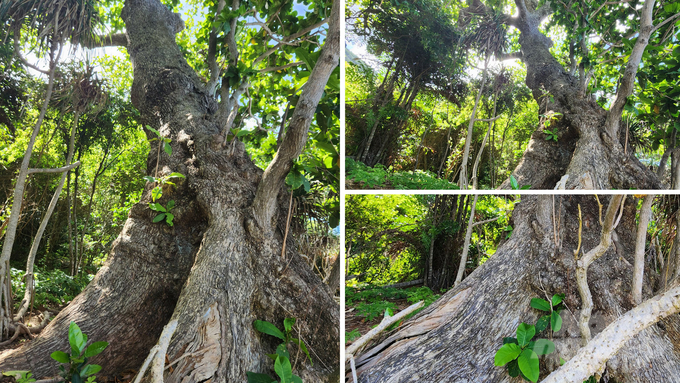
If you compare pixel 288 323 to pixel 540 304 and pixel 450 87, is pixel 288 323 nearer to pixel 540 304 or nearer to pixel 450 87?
pixel 540 304

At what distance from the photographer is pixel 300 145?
5.36ft

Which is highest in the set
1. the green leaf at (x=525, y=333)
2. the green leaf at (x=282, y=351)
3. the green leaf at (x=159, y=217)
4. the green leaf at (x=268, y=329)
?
the green leaf at (x=159, y=217)

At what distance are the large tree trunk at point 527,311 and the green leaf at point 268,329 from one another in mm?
607

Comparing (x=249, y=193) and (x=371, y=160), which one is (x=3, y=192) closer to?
(x=249, y=193)

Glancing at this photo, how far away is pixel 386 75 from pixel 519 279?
0.77m

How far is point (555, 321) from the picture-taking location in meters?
1.03

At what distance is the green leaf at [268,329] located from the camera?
152 centimetres

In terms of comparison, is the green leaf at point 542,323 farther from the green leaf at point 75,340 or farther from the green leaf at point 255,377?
the green leaf at point 75,340

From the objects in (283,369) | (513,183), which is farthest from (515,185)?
(283,369)

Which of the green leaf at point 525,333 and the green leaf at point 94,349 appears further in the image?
the green leaf at point 94,349

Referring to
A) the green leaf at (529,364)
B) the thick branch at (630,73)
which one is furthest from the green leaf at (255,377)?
the thick branch at (630,73)

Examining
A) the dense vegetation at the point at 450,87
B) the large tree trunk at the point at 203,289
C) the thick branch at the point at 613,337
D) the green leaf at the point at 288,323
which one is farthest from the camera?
the green leaf at the point at 288,323

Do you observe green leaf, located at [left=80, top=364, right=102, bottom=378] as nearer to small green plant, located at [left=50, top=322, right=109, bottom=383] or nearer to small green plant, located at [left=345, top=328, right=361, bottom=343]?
small green plant, located at [left=50, top=322, right=109, bottom=383]

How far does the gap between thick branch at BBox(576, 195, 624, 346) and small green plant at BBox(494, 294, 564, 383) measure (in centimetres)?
6
